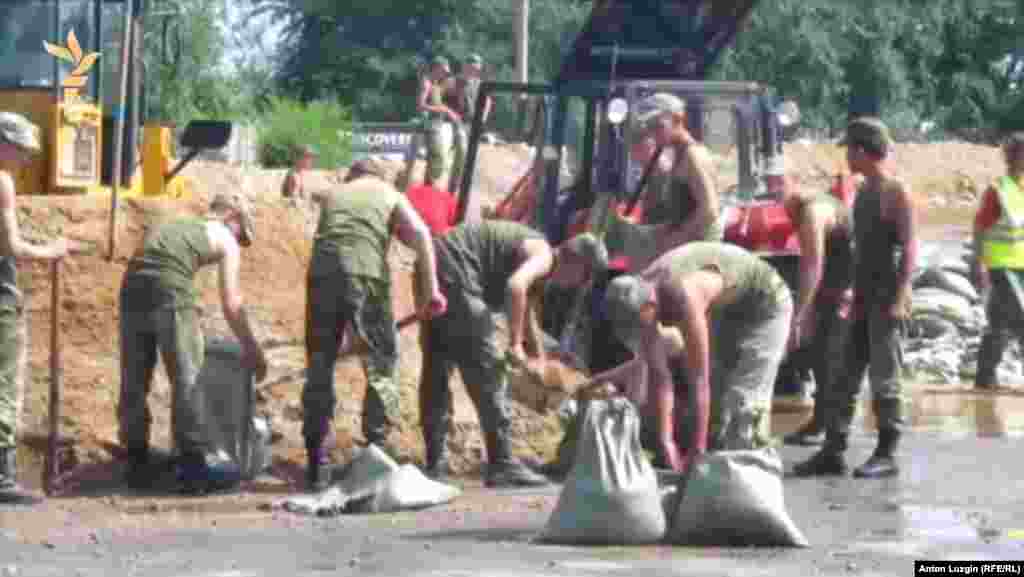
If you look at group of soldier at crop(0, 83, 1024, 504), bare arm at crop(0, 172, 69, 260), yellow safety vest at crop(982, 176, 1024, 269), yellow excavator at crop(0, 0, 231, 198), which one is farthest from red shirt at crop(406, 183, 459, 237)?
bare arm at crop(0, 172, 69, 260)

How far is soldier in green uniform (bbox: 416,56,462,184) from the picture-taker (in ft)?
81.4

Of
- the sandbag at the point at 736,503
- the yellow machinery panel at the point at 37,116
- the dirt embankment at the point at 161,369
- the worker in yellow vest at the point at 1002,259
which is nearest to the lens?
the sandbag at the point at 736,503

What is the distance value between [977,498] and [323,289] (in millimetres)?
3506

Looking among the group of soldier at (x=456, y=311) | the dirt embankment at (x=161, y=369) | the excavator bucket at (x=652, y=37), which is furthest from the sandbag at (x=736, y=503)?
the excavator bucket at (x=652, y=37)

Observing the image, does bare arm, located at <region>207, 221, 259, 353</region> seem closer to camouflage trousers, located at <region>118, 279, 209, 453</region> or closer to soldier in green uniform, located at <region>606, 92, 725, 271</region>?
camouflage trousers, located at <region>118, 279, 209, 453</region>

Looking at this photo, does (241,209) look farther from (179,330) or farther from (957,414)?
(957,414)

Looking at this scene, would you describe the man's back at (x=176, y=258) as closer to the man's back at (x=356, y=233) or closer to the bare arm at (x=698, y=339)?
the man's back at (x=356, y=233)

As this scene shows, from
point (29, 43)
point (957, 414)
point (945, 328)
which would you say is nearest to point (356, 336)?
point (29, 43)

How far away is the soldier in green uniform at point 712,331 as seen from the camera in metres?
11.3

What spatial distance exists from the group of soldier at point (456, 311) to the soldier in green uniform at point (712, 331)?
18mm

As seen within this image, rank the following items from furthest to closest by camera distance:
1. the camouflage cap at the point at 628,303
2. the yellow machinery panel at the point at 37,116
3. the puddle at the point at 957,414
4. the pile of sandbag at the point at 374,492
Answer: the yellow machinery panel at the point at 37,116, the puddle at the point at 957,414, the pile of sandbag at the point at 374,492, the camouflage cap at the point at 628,303

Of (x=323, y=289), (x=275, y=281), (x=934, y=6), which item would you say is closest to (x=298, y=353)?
(x=275, y=281)

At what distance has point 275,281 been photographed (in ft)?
52.7

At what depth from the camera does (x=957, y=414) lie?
17438 millimetres
